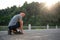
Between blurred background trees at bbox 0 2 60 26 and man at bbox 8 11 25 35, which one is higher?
blurred background trees at bbox 0 2 60 26

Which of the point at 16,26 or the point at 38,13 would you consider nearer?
the point at 16,26

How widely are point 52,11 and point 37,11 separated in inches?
129

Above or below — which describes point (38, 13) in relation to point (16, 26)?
above

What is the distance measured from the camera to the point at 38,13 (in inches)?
1400

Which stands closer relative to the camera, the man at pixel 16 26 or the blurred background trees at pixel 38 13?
the man at pixel 16 26

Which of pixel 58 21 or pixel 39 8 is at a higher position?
pixel 39 8

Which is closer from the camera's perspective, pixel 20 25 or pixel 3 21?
pixel 20 25

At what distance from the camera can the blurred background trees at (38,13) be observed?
31.8 meters

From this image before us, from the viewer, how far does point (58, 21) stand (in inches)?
1410

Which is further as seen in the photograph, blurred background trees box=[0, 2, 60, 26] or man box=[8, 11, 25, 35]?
blurred background trees box=[0, 2, 60, 26]

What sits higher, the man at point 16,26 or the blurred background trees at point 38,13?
the blurred background trees at point 38,13

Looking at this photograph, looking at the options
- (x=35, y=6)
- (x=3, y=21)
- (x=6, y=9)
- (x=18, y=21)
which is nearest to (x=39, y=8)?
(x=35, y=6)

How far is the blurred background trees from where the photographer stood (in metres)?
31.8

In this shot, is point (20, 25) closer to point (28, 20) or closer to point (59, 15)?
point (28, 20)
